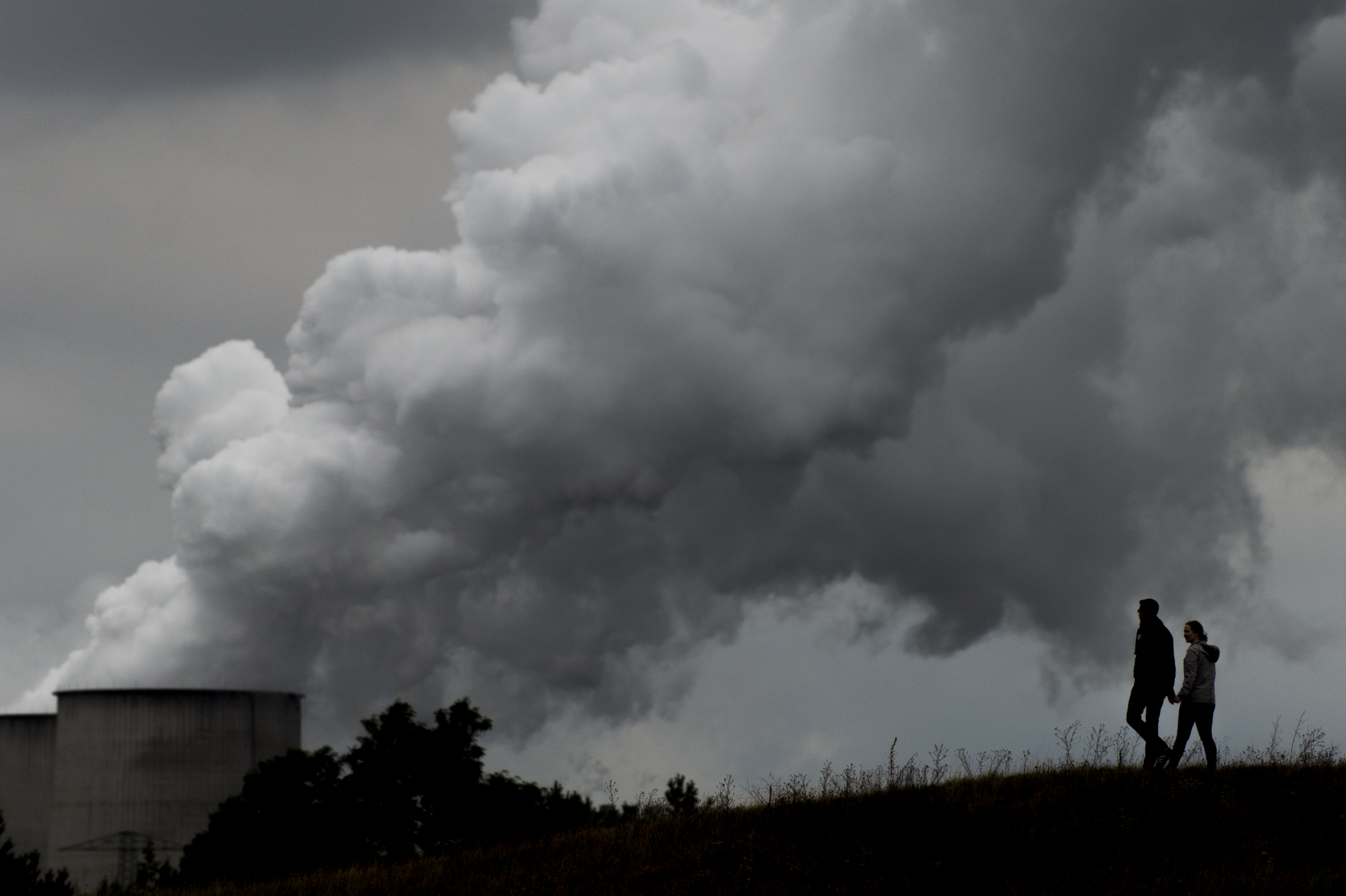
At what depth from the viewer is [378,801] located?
41656 mm

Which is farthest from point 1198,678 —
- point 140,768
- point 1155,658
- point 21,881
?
point 140,768

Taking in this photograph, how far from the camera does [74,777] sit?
4781 cm

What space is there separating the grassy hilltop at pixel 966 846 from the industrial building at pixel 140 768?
35.4 meters

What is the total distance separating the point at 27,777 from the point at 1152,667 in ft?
157

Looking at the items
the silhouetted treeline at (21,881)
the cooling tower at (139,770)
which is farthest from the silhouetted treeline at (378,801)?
the silhouetted treeline at (21,881)

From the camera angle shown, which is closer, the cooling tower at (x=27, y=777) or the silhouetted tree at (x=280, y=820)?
the silhouetted tree at (x=280, y=820)

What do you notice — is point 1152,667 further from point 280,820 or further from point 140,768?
point 140,768

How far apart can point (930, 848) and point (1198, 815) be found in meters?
2.32

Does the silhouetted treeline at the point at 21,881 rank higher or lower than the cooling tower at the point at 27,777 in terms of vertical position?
lower

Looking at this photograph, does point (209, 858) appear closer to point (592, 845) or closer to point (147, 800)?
point (147, 800)

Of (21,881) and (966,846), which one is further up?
(21,881)

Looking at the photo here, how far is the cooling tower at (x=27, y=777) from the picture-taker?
5206 cm

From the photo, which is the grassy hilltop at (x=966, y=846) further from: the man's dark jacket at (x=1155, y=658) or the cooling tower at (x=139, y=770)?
the cooling tower at (x=139, y=770)

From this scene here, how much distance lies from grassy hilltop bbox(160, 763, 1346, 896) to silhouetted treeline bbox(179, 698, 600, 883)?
2441 cm
